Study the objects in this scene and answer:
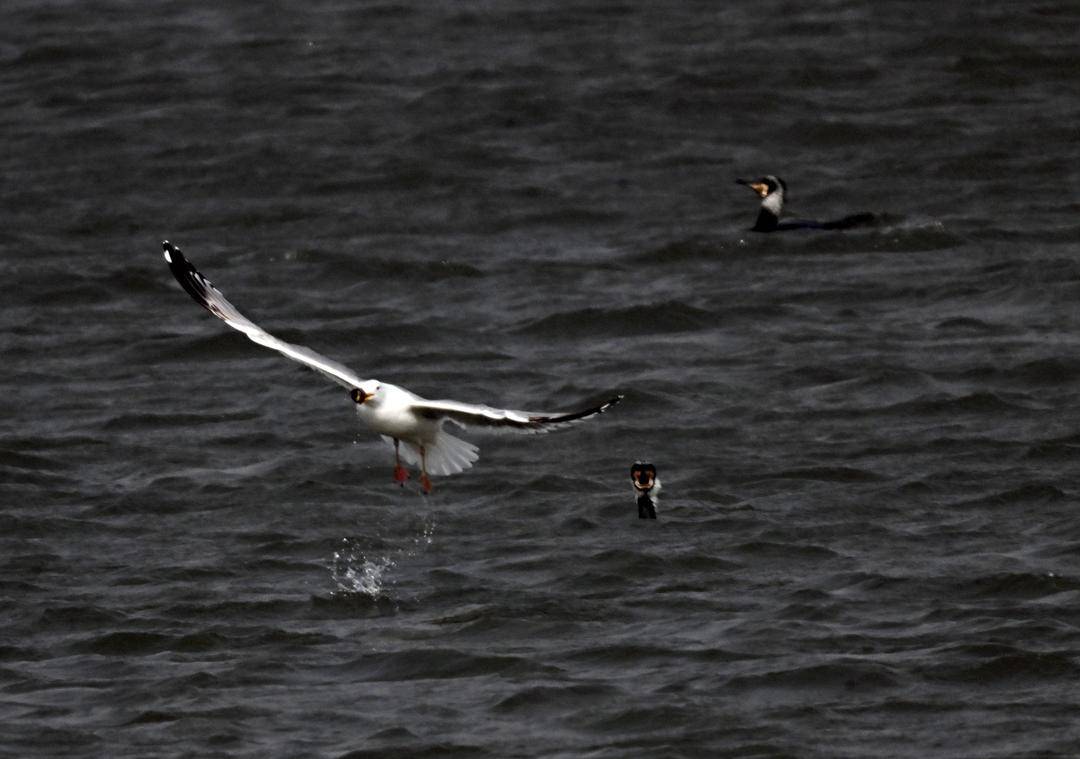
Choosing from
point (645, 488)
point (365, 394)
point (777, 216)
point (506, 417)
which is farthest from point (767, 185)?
point (506, 417)

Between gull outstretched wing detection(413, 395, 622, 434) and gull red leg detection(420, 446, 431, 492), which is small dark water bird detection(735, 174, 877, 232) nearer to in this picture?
gull red leg detection(420, 446, 431, 492)

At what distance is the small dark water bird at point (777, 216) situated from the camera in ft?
60.7

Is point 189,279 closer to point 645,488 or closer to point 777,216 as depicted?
point 645,488

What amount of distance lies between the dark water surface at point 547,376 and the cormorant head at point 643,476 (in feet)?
0.84

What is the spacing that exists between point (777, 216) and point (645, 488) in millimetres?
5476

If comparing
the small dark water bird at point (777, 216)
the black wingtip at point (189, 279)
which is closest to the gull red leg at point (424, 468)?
the black wingtip at point (189, 279)

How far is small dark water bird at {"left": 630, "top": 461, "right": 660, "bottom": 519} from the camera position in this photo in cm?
1341

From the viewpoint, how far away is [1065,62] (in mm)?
22891

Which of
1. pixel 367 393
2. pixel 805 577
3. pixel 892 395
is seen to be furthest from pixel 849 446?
pixel 367 393

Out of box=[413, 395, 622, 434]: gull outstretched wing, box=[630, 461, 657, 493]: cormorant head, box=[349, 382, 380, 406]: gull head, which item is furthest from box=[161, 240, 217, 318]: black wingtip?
box=[630, 461, 657, 493]: cormorant head

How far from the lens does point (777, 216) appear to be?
728 inches

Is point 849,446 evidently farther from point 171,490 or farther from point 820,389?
point 171,490

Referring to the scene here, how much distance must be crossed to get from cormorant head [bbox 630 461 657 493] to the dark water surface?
0.26 m

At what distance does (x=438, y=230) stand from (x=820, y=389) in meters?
4.89
